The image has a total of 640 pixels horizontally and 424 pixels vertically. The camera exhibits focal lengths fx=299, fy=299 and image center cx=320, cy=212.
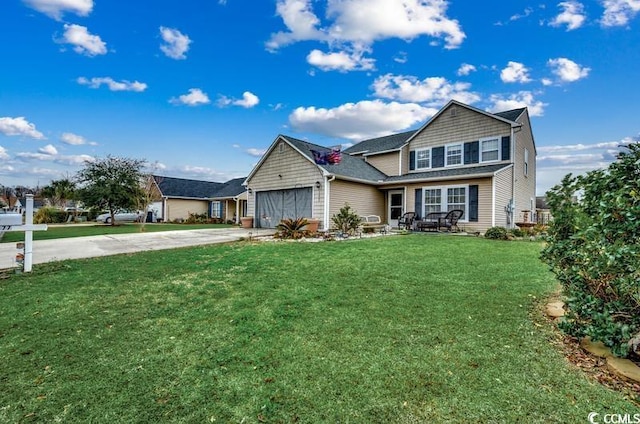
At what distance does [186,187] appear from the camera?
3234 cm

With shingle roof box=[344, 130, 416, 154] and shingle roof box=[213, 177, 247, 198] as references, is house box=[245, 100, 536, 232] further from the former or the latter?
shingle roof box=[213, 177, 247, 198]

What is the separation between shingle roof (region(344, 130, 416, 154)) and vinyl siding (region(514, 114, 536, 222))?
230 inches

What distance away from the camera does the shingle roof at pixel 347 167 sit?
15.5 meters

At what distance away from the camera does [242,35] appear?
14.5 metres

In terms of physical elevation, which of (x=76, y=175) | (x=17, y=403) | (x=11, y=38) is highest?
(x=11, y=38)

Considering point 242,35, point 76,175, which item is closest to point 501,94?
point 242,35

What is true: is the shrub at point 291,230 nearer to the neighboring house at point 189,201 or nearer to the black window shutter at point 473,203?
the black window shutter at point 473,203

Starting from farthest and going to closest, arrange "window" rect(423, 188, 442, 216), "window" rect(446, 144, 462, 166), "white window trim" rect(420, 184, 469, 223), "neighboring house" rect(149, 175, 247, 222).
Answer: "neighboring house" rect(149, 175, 247, 222) → "window" rect(446, 144, 462, 166) → "window" rect(423, 188, 442, 216) → "white window trim" rect(420, 184, 469, 223)

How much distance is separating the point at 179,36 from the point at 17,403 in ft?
50.8

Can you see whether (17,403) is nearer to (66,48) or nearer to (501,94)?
(66,48)

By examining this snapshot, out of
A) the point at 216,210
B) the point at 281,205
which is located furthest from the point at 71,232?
the point at 216,210

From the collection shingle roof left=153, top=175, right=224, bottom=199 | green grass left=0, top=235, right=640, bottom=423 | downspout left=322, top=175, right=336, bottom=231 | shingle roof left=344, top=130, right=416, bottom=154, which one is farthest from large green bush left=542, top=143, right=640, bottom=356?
shingle roof left=153, top=175, right=224, bottom=199

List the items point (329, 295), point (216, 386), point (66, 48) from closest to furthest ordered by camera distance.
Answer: point (216, 386) → point (329, 295) → point (66, 48)

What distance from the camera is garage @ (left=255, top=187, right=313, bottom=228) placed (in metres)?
16.0
